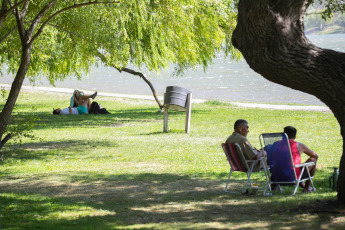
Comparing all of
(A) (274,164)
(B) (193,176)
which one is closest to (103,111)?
(B) (193,176)

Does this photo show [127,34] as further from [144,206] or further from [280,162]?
[144,206]

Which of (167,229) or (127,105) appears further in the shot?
(127,105)

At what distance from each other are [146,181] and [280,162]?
2.43 meters

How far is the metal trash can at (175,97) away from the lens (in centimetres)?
1620

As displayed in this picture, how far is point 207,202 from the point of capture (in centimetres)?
756

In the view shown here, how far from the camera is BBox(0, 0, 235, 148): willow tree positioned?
11.7 meters

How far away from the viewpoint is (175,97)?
16297 mm

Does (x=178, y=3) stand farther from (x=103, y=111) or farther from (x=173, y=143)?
(x=103, y=111)

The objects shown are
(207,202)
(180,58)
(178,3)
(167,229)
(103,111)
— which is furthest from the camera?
(103,111)

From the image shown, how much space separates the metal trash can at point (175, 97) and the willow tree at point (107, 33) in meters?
1.49

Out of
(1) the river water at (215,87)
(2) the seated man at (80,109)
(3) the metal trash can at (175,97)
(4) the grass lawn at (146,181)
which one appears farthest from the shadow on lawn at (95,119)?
(3) the metal trash can at (175,97)

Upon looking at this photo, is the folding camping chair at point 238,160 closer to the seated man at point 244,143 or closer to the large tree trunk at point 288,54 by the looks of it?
the seated man at point 244,143

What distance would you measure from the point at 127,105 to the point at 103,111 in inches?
186

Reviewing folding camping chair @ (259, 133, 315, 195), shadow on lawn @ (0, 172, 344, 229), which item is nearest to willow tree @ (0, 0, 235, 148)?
shadow on lawn @ (0, 172, 344, 229)
